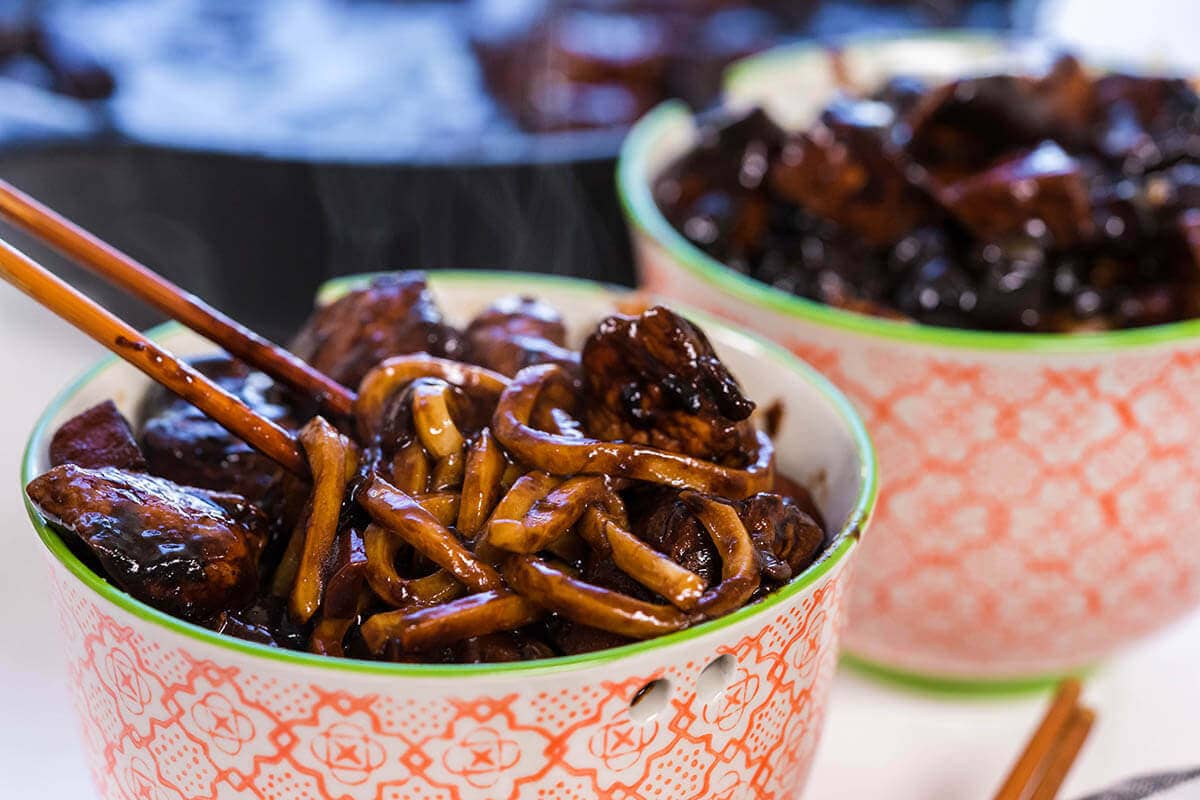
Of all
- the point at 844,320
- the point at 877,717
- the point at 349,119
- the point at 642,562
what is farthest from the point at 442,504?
the point at 349,119

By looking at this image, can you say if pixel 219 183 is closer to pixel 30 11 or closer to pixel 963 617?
pixel 30 11


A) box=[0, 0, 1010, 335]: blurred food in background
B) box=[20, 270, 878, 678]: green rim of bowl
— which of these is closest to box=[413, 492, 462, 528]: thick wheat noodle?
box=[20, 270, 878, 678]: green rim of bowl

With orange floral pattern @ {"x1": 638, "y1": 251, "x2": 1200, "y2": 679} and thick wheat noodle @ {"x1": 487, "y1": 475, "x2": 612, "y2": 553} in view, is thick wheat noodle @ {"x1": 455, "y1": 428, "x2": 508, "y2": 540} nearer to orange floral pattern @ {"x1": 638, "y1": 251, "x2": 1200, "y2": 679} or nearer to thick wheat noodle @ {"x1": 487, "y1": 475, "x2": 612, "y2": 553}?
thick wheat noodle @ {"x1": 487, "y1": 475, "x2": 612, "y2": 553}

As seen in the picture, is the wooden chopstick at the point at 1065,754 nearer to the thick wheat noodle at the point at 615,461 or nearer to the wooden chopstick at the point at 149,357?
the thick wheat noodle at the point at 615,461

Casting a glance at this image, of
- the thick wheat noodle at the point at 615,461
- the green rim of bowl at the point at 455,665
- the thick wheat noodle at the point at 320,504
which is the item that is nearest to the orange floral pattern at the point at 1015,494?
the green rim of bowl at the point at 455,665

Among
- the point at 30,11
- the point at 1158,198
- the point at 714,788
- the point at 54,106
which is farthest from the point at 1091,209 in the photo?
the point at 30,11
